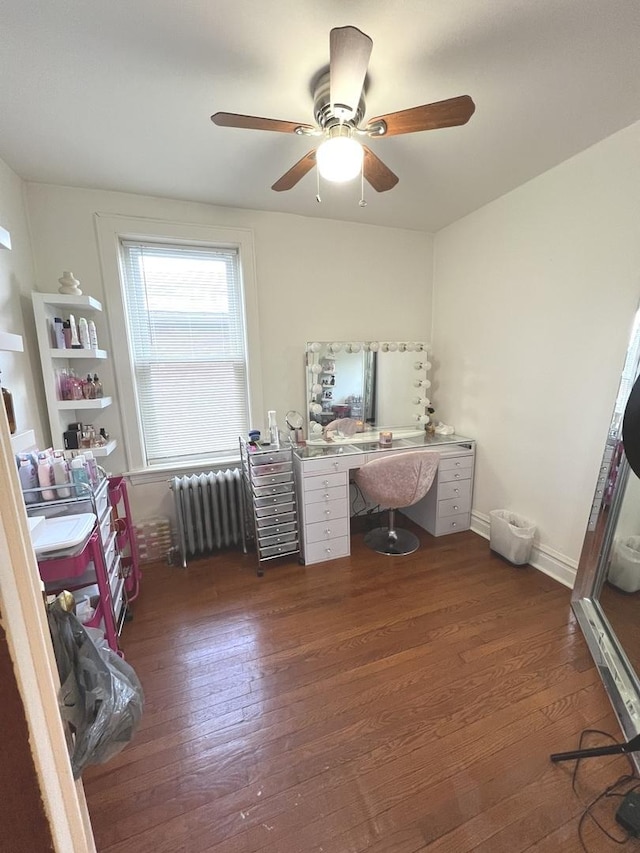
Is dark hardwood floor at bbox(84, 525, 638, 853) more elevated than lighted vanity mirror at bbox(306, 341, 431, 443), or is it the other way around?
lighted vanity mirror at bbox(306, 341, 431, 443)

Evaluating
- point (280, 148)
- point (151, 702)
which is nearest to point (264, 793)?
point (151, 702)

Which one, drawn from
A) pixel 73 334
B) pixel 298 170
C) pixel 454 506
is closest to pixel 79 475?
pixel 73 334

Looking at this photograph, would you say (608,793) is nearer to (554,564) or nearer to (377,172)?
(554,564)

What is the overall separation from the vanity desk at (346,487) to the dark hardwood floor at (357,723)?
364mm

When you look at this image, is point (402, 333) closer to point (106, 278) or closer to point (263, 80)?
point (263, 80)

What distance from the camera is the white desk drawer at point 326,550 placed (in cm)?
245

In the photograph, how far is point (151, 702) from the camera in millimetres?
1469

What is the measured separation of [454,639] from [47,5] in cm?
297

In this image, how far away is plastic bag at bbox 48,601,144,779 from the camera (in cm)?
83

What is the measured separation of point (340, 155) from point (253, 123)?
0.35 metres

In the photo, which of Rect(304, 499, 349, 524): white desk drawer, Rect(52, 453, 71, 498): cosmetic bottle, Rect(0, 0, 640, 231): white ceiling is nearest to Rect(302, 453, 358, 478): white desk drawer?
Rect(304, 499, 349, 524): white desk drawer

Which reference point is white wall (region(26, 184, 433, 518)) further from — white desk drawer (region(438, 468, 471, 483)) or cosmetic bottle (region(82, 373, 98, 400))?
white desk drawer (region(438, 468, 471, 483))

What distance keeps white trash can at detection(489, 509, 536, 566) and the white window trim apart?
6.89 feet

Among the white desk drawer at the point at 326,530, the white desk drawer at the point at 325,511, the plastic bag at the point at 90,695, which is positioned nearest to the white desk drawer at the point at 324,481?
the white desk drawer at the point at 325,511
